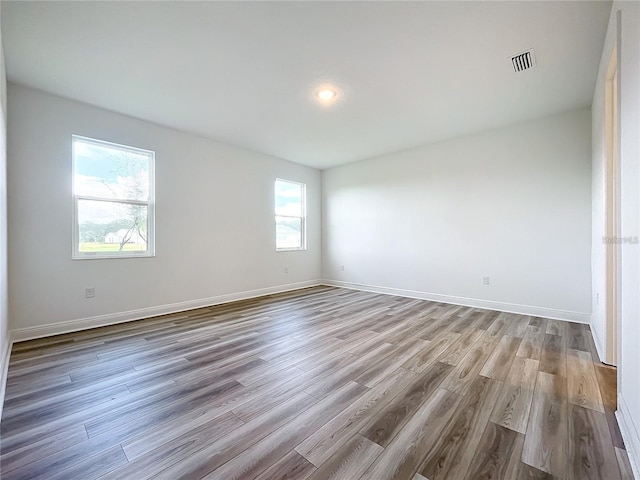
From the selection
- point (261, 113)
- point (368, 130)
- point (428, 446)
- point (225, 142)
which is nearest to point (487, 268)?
point (368, 130)

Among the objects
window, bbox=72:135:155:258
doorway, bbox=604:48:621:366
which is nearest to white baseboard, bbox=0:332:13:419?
window, bbox=72:135:155:258

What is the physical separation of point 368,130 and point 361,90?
113cm

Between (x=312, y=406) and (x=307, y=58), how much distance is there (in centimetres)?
266

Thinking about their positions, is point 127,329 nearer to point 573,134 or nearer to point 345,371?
point 345,371

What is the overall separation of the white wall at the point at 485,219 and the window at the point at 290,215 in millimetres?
978

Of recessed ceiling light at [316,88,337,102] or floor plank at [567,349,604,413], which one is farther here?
recessed ceiling light at [316,88,337,102]

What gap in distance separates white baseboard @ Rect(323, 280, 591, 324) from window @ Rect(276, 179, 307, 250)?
5.09 feet

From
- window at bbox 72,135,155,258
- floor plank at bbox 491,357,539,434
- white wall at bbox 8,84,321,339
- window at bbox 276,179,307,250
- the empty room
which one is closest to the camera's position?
the empty room

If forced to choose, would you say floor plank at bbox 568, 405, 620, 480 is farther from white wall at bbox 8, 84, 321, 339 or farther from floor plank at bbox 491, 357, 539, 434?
white wall at bbox 8, 84, 321, 339

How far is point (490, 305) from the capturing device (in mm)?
4039

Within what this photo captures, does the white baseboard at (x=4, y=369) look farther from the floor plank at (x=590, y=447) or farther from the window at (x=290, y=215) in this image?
the window at (x=290, y=215)

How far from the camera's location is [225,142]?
177 inches

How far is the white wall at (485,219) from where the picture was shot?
346 centimetres

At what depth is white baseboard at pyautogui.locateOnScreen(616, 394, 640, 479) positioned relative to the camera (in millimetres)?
1216
